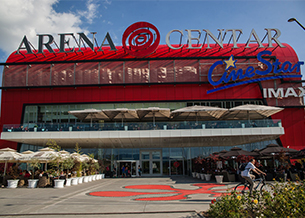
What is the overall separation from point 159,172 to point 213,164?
1281cm

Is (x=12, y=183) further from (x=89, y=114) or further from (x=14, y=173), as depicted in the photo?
(x=89, y=114)

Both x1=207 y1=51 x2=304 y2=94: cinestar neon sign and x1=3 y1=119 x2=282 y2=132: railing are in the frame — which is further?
x1=207 y1=51 x2=304 y2=94: cinestar neon sign

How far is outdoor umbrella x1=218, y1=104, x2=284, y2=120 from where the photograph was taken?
29281 mm

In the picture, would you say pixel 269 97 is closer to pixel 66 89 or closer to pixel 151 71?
pixel 151 71

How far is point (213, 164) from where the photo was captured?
73.7 ft

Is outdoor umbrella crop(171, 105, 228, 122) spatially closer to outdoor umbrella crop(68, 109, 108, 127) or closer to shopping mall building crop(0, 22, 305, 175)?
shopping mall building crop(0, 22, 305, 175)

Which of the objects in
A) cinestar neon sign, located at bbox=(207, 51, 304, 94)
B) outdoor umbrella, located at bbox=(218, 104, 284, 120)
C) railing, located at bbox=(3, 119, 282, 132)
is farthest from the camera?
cinestar neon sign, located at bbox=(207, 51, 304, 94)

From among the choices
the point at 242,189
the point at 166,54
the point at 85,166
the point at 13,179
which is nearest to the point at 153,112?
the point at 166,54

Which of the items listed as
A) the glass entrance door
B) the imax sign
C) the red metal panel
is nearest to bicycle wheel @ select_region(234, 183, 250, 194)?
the glass entrance door

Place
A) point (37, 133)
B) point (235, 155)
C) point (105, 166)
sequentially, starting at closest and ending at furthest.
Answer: point (235, 155), point (37, 133), point (105, 166)

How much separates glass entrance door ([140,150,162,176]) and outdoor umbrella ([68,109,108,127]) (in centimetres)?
717

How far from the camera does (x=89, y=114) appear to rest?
31.3 metres

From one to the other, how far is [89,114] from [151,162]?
10.2m

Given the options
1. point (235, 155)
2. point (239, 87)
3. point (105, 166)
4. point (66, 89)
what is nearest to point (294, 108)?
point (239, 87)
